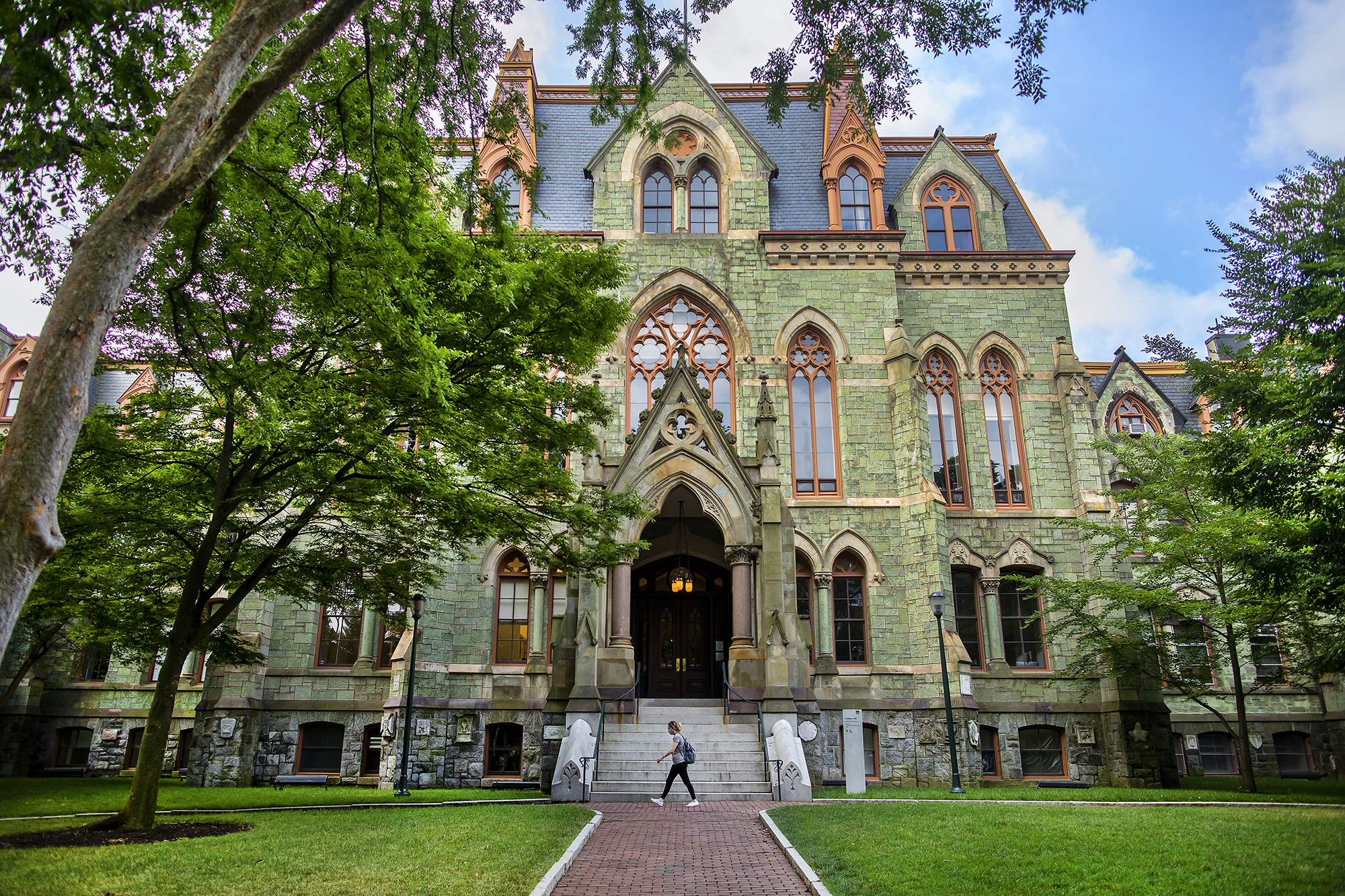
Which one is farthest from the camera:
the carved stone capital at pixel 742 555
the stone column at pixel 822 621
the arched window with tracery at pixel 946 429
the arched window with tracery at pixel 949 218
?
the arched window with tracery at pixel 949 218

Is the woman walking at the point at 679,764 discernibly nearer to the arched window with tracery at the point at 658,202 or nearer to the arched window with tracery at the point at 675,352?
the arched window with tracery at the point at 675,352

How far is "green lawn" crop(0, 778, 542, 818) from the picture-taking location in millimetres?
13711

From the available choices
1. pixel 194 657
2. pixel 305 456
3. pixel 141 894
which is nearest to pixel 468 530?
pixel 305 456

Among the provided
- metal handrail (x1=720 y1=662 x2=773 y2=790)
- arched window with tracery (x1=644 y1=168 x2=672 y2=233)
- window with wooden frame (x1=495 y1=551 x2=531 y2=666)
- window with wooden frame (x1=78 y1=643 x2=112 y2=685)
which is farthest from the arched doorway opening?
window with wooden frame (x1=78 y1=643 x2=112 y2=685)

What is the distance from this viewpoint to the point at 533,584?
70.7 feet

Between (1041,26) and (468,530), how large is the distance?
9937 mm

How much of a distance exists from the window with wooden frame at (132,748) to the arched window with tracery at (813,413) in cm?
1845

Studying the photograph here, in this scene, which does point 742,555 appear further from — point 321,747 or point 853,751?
point 321,747

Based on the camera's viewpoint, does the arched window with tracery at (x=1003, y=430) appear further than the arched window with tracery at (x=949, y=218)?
No

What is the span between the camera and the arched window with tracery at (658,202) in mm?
24031

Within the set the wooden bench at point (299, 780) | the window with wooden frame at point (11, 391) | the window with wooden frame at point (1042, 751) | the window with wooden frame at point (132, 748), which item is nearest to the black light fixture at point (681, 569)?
the window with wooden frame at point (1042, 751)

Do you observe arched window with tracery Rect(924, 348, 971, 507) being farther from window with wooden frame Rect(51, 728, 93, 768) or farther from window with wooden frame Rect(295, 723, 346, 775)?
window with wooden frame Rect(51, 728, 93, 768)

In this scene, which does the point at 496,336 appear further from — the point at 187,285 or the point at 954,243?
the point at 954,243

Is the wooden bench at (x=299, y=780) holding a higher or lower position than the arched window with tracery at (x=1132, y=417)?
lower
